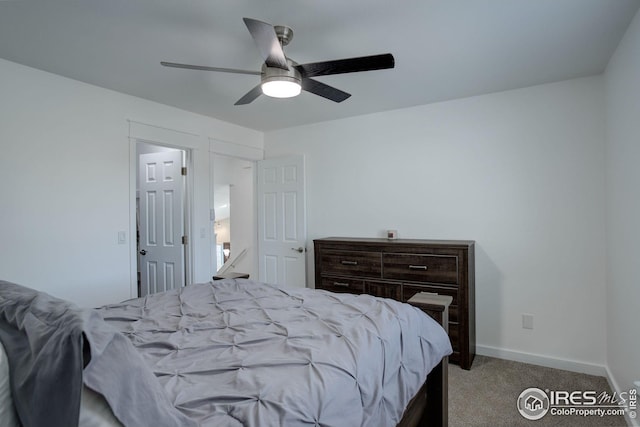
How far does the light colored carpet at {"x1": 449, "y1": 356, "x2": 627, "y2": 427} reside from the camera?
2170 mm

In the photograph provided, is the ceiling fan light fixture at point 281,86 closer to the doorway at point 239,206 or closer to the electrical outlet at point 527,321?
the electrical outlet at point 527,321

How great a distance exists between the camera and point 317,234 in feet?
13.9

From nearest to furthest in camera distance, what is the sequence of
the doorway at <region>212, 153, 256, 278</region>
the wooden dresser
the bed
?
1. the bed
2. the wooden dresser
3. the doorway at <region>212, 153, 256, 278</region>

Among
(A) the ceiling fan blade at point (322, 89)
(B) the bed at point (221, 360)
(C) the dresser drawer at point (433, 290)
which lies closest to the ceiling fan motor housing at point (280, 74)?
(A) the ceiling fan blade at point (322, 89)

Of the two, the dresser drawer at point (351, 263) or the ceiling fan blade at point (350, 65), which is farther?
the dresser drawer at point (351, 263)

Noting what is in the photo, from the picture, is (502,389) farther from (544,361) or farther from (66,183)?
(66,183)

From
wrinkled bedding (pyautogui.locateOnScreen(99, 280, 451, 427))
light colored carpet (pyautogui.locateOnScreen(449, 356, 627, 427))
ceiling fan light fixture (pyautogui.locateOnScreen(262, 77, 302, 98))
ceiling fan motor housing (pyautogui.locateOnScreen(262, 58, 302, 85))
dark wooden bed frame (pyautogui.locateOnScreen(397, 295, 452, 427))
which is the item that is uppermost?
ceiling fan motor housing (pyautogui.locateOnScreen(262, 58, 302, 85))

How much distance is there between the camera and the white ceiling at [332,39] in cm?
182

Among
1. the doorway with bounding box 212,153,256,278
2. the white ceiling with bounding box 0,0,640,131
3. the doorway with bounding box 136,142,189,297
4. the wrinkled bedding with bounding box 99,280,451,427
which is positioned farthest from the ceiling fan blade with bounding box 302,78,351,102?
the doorway with bounding box 212,153,256,278

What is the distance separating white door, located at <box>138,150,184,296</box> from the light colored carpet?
115 inches

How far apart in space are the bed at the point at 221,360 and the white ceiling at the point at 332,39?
5.07 feet

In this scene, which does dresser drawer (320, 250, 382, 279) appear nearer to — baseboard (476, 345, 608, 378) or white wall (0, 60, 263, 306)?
baseboard (476, 345, 608, 378)

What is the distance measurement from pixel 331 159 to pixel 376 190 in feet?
2.33

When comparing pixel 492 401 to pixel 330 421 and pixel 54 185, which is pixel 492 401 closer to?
pixel 330 421
